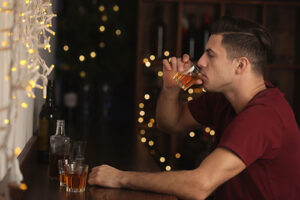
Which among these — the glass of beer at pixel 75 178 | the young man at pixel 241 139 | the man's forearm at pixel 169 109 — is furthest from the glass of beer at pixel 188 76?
the glass of beer at pixel 75 178

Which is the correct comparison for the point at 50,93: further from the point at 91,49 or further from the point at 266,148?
the point at 91,49

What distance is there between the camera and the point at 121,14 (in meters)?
3.55

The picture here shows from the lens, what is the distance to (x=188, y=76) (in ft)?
5.93

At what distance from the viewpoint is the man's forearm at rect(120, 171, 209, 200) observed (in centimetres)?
136

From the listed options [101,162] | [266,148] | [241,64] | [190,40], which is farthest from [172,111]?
[190,40]

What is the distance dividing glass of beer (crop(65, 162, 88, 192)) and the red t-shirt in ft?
1.33

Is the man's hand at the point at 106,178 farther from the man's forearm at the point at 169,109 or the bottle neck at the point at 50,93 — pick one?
the man's forearm at the point at 169,109

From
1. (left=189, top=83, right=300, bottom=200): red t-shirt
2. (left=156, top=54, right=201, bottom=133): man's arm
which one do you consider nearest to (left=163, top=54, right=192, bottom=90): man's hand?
(left=156, top=54, right=201, bottom=133): man's arm

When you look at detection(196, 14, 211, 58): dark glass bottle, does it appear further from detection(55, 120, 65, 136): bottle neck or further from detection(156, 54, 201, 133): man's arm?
detection(55, 120, 65, 136): bottle neck

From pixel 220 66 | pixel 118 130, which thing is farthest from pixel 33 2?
pixel 118 130

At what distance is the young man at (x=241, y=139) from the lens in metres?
1.36

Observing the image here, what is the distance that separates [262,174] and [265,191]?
0.05m

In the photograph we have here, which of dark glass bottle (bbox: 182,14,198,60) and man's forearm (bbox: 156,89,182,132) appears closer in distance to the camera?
man's forearm (bbox: 156,89,182,132)

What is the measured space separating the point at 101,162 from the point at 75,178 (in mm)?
478
